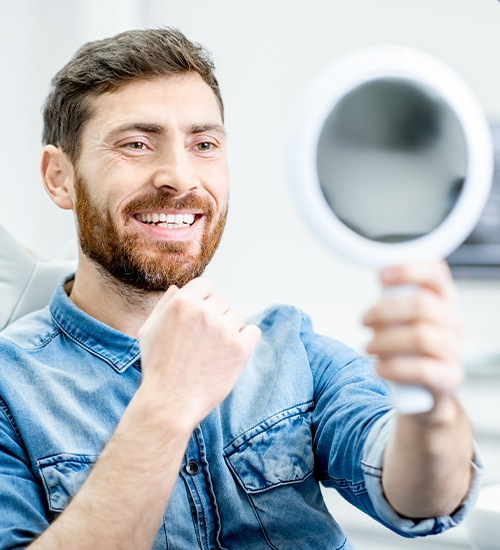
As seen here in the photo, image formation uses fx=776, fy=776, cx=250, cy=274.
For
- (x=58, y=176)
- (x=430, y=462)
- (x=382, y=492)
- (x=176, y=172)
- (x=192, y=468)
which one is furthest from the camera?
(x=58, y=176)

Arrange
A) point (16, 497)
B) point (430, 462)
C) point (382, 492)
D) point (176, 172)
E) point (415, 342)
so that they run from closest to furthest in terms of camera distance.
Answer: point (415, 342)
point (430, 462)
point (382, 492)
point (16, 497)
point (176, 172)

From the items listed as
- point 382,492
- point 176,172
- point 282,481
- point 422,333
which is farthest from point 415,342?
point 176,172

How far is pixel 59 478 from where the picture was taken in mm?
1077

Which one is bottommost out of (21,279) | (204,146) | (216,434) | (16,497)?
(16,497)

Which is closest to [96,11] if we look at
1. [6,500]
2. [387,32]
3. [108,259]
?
[387,32]

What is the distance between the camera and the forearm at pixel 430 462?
28.9 inches

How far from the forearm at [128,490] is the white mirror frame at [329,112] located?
38 centimetres

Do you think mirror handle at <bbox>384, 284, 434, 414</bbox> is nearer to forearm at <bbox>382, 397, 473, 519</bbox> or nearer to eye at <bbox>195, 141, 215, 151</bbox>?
forearm at <bbox>382, 397, 473, 519</bbox>

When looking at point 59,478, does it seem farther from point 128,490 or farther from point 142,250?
point 142,250

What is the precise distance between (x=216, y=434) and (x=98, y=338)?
240 mm

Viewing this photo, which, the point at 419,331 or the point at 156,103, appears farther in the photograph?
the point at 156,103

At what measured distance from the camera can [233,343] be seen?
1010 millimetres

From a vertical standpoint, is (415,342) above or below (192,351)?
above

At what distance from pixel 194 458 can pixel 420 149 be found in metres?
0.65
